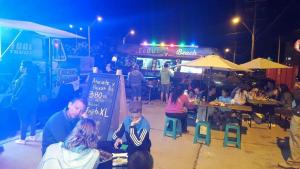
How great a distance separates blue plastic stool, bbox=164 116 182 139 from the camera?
26.6 feet

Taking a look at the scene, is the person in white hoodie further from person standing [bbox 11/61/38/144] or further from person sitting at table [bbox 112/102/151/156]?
person standing [bbox 11/61/38/144]

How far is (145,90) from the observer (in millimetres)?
15094

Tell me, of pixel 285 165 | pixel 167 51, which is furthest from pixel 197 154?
pixel 167 51

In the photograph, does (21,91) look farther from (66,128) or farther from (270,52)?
(270,52)

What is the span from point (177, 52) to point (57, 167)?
1729 centimetres

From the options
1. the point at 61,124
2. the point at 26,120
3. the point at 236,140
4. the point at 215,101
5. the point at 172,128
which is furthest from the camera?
the point at 215,101

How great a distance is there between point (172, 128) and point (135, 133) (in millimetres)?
4338

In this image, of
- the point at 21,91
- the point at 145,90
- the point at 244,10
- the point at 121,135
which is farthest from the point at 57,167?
the point at 244,10

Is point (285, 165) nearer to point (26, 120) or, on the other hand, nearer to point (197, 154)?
point (197, 154)

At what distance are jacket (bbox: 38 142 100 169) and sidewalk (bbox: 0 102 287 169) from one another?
2.79 meters

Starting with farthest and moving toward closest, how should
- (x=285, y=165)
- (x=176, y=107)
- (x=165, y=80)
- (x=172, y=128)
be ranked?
(x=165, y=80) < (x=172, y=128) < (x=176, y=107) < (x=285, y=165)

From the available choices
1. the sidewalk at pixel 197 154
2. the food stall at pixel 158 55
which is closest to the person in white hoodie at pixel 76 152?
the sidewalk at pixel 197 154

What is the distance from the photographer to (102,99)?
6.56 metres

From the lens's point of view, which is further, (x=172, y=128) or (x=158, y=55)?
(x=158, y=55)
